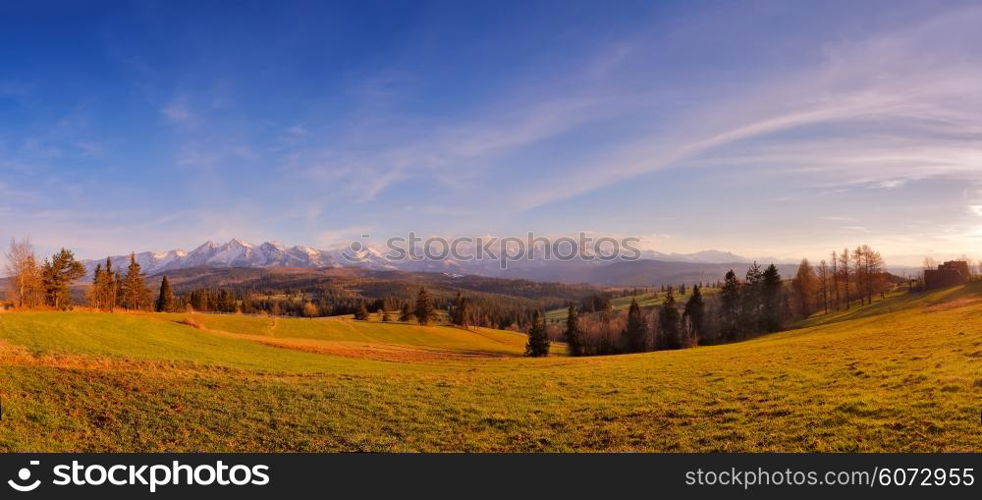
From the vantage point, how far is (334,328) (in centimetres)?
10512

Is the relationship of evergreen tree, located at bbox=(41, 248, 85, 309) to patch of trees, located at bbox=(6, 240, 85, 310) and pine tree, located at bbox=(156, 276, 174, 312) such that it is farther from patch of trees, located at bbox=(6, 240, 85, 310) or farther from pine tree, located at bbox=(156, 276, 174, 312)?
pine tree, located at bbox=(156, 276, 174, 312)

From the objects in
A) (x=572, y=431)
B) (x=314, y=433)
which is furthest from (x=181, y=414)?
(x=572, y=431)

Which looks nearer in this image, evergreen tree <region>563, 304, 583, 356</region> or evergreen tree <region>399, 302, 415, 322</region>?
evergreen tree <region>563, 304, 583, 356</region>

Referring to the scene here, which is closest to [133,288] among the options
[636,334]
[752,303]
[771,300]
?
[636,334]

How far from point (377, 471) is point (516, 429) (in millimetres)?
6038

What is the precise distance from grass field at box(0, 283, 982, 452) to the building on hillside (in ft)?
247

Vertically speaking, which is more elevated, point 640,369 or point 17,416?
point 17,416

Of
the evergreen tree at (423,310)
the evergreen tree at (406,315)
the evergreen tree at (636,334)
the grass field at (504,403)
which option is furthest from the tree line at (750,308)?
the evergreen tree at (406,315)

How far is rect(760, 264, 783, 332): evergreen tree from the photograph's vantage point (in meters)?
83.9

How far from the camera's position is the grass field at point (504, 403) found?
14461 mm

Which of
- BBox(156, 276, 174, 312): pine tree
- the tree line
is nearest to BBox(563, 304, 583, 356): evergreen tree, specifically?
the tree line

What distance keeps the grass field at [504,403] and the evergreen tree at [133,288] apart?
89.1m

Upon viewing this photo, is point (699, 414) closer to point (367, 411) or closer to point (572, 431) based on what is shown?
point (572, 431)

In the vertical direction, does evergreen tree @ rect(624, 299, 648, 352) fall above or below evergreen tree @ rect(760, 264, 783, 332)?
below
